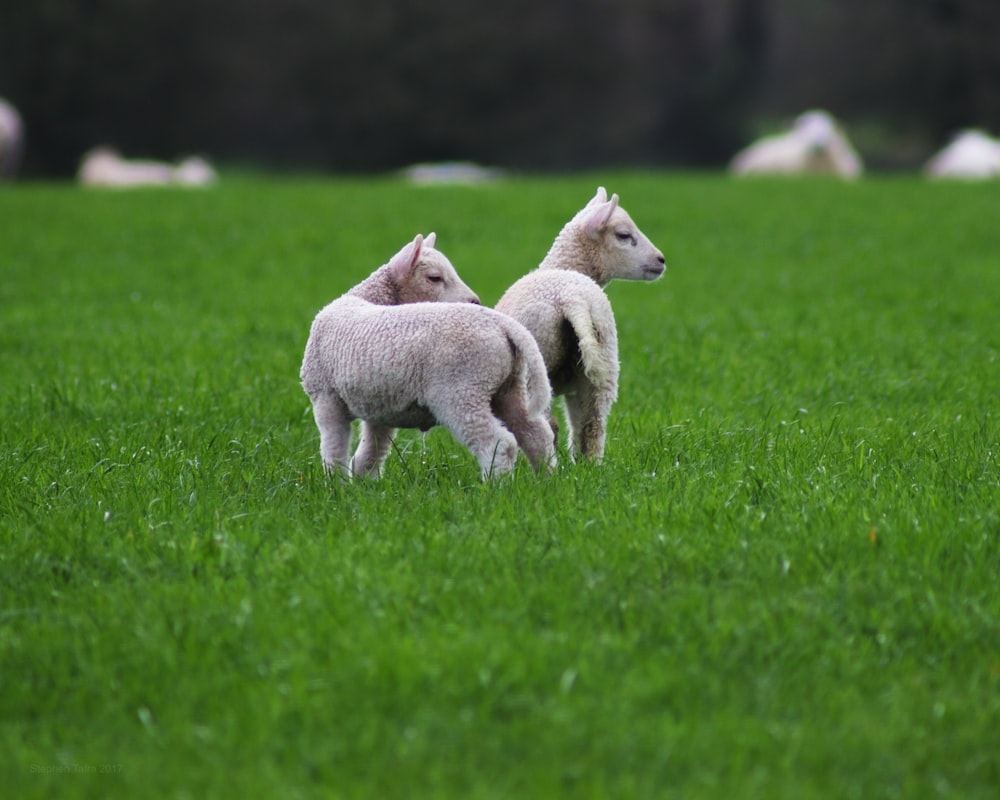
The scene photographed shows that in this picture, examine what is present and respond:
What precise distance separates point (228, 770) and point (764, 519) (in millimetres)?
2067

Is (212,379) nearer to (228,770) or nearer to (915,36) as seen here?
(228,770)

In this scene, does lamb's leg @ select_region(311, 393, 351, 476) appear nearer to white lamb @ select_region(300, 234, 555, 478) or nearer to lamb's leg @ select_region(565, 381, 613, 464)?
white lamb @ select_region(300, 234, 555, 478)

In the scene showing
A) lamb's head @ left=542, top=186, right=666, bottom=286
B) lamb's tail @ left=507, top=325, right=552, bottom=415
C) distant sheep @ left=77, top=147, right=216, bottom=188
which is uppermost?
lamb's head @ left=542, top=186, right=666, bottom=286

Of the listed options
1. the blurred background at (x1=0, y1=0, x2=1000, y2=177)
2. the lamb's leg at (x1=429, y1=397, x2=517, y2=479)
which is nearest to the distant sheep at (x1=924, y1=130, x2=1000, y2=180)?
the blurred background at (x1=0, y1=0, x2=1000, y2=177)

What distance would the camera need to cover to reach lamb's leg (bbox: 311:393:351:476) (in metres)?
4.84

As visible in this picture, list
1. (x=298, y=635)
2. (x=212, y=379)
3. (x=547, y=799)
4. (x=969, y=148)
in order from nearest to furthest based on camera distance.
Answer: (x=547, y=799), (x=298, y=635), (x=212, y=379), (x=969, y=148)

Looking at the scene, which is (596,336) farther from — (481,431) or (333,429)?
(333,429)

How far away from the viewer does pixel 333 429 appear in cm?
484

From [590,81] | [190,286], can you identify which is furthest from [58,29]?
[190,286]

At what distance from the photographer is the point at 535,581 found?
371cm

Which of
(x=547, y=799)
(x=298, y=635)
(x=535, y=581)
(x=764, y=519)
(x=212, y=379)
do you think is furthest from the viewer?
(x=212, y=379)

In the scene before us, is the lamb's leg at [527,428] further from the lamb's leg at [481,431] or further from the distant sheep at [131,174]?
the distant sheep at [131,174]

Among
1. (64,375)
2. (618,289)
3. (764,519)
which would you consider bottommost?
(618,289)

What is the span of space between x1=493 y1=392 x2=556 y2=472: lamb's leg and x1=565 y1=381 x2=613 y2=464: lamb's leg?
0.32m
